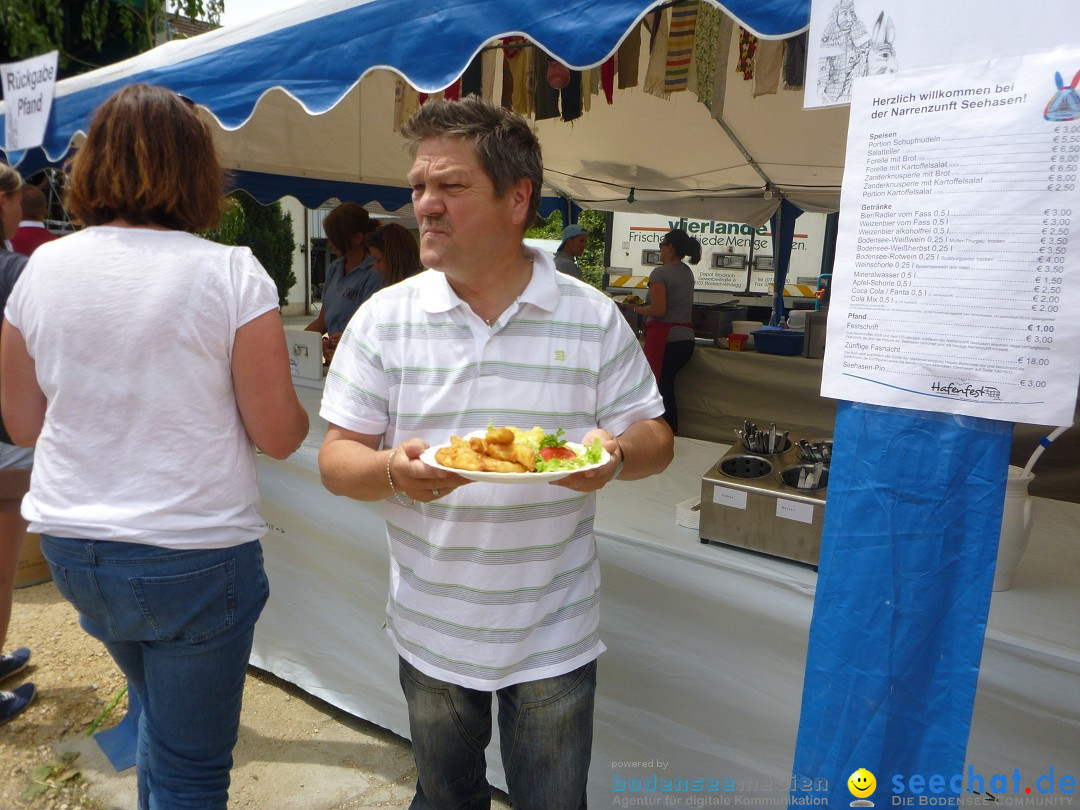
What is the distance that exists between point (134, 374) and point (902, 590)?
1535 mm

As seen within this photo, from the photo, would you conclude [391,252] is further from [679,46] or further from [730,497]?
[730,497]

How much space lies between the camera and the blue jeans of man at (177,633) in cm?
152

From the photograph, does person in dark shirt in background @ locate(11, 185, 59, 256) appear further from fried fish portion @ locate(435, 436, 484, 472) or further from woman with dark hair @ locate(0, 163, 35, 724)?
fried fish portion @ locate(435, 436, 484, 472)

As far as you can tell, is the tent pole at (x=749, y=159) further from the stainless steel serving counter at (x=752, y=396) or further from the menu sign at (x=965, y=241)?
the menu sign at (x=965, y=241)

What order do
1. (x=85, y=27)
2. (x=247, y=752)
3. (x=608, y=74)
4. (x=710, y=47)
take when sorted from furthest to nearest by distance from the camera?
(x=85, y=27) → (x=608, y=74) → (x=710, y=47) → (x=247, y=752)

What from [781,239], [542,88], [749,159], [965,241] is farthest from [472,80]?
[781,239]

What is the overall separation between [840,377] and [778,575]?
2.43ft

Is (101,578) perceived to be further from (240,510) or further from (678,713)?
(678,713)

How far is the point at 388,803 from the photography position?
255 centimetres

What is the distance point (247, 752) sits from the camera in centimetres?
279

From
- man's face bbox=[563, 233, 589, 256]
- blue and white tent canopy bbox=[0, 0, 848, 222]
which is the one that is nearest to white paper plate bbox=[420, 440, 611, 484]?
blue and white tent canopy bbox=[0, 0, 848, 222]

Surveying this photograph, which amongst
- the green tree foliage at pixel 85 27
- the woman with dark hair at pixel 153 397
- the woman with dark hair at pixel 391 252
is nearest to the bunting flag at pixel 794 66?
the woman with dark hair at pixel 153 397

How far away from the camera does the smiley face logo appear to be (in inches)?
55.7

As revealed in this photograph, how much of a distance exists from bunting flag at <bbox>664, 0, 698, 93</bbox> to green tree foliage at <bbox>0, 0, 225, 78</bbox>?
7576 mm
